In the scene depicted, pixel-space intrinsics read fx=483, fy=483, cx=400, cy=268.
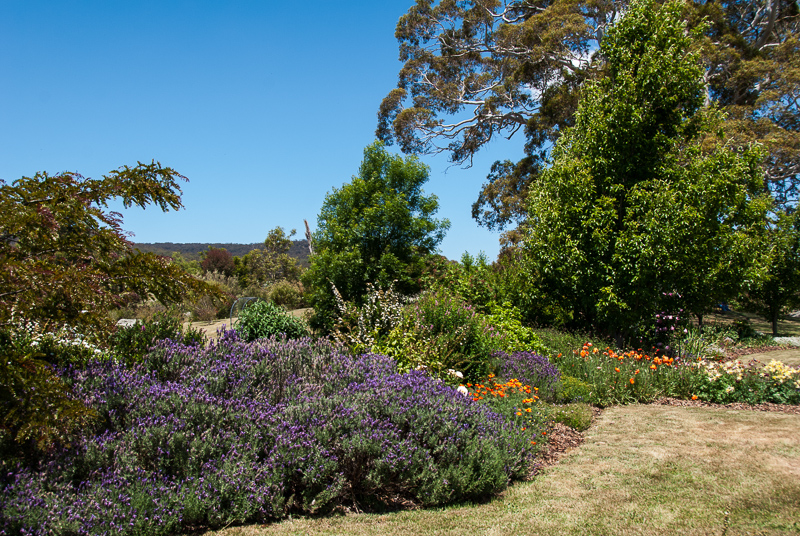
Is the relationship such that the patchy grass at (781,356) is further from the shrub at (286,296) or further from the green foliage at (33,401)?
the shrub at (286,296)

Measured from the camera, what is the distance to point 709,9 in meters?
18.4

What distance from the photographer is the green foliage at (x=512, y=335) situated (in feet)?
28.1

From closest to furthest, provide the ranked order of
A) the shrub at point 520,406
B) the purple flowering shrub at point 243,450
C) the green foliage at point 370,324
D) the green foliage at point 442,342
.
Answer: the purple flowering shrub at point 243,450 < the shrub at point 520,406 < the green foliage at point 442,342 < the green foliage at point 370,324

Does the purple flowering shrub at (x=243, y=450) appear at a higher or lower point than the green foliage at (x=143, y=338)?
lower

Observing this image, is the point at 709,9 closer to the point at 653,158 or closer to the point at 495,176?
the point at 495,176

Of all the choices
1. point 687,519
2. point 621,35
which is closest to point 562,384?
point 687,519

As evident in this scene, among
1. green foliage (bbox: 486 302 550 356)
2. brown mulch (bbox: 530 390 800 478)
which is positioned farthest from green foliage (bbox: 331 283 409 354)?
brown mulch (bbox: 530 390 800 478)

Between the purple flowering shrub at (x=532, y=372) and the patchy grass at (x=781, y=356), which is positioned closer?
the purple flowering shrub at (x=532, y=372)

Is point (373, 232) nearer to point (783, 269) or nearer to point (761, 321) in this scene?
point (783, 269)

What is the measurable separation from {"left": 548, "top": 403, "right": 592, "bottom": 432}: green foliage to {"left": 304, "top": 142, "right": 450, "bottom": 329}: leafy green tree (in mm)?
7066

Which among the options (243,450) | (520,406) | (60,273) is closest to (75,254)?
(60,273)

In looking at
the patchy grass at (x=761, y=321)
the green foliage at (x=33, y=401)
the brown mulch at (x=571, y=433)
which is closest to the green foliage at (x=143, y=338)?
the green foliage at (x=33, y=401)

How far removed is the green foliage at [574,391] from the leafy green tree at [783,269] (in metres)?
12.5

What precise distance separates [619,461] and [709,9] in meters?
20.7
